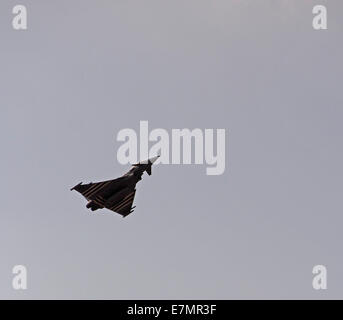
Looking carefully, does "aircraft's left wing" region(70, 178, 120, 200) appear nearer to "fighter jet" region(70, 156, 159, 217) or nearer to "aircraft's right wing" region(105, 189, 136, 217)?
"fighter jet" region(70, 156, 159, 217)

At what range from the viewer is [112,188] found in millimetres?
92188

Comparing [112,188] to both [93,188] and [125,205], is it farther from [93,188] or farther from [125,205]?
[125,205]

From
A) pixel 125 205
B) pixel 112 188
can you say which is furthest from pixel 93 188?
pixel 125 205

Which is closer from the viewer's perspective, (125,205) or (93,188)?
(93,188)

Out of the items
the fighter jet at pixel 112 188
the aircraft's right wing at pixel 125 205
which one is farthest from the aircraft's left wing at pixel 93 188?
the aircraft's right wing at pixel 125 205

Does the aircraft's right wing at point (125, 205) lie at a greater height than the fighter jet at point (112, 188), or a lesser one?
lesser

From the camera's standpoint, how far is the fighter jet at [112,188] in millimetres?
91213

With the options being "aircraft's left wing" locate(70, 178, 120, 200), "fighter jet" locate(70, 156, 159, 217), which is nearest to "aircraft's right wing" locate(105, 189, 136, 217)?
"fighter jet" locate(70, 156, 159, 217)

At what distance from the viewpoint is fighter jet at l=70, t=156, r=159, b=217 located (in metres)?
91.2

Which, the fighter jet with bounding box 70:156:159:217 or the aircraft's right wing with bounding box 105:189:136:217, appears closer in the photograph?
the fighter jet with bounding box 70:156:159:217

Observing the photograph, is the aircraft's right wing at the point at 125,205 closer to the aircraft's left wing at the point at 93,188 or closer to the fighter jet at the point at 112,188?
the fighter jet at the point at 112,188

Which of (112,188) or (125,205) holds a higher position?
(112,188)
